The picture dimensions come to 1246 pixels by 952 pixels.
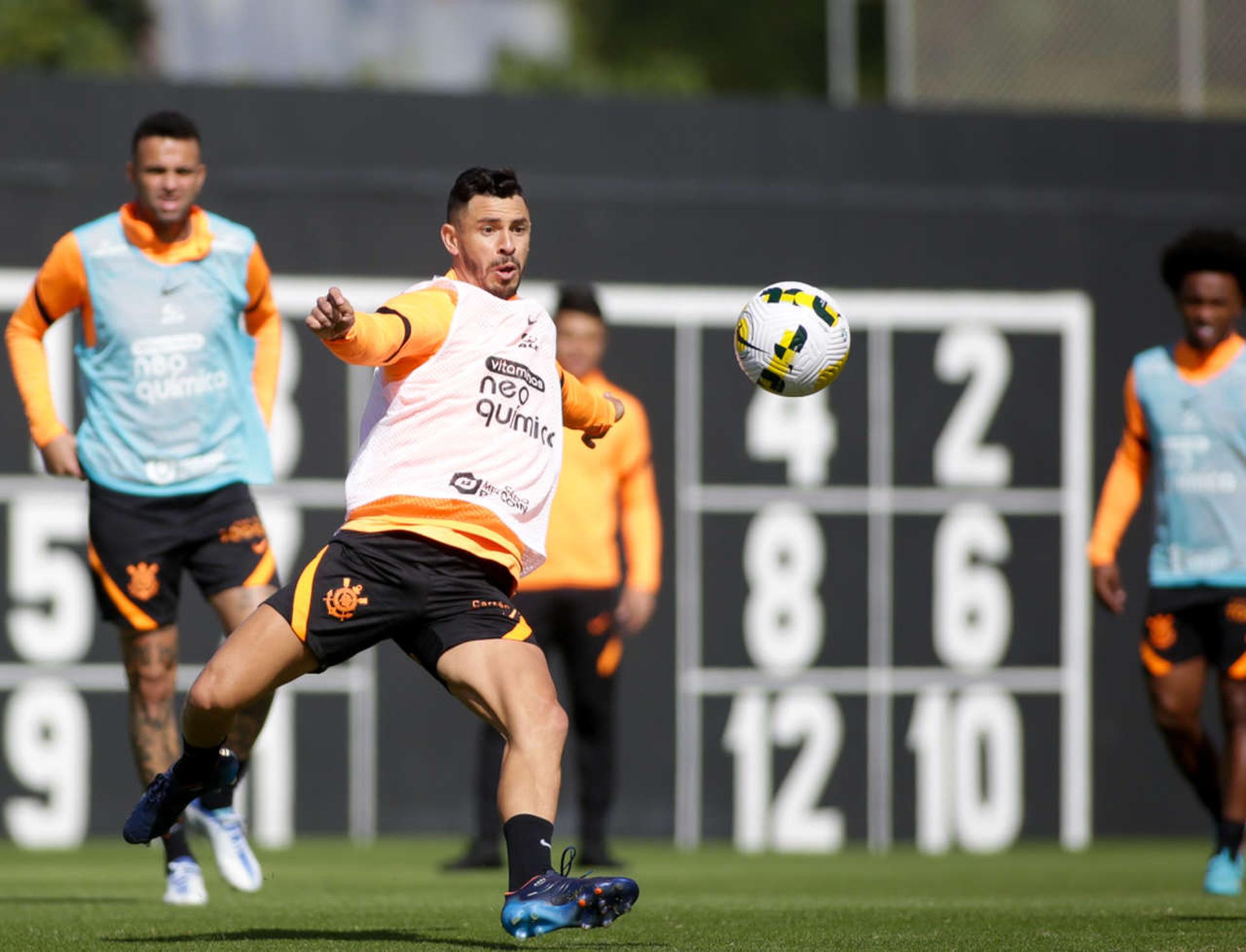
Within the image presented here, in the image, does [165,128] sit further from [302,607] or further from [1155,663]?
[1155,663]

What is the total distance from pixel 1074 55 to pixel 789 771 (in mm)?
4940

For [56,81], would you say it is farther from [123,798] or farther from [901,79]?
[901,79]

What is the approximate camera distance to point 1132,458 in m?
9.20

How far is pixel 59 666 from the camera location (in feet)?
37.4

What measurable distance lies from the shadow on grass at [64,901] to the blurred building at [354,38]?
18.2 metres

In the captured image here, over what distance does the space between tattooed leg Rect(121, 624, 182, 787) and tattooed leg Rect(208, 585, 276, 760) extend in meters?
0.22

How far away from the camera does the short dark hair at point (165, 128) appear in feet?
25.6

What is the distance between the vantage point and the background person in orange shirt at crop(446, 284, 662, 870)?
10.2 m

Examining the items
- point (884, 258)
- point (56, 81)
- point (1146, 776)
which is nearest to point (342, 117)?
point (56, 81)

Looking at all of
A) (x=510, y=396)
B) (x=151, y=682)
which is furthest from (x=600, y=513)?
(x=510, y=396)

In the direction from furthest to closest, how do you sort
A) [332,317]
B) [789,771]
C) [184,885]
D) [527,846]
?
[789,771] → [184,885] → [527,846] → [332,317]

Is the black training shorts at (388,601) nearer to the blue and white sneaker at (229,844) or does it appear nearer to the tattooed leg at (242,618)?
the tattooed leg at (242,618)

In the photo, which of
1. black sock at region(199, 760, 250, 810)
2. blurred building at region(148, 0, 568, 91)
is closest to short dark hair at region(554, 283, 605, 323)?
black sock at region(199, 760, 250, 810)

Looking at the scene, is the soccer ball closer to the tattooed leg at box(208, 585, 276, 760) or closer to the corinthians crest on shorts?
the corinthians crest on shorts
